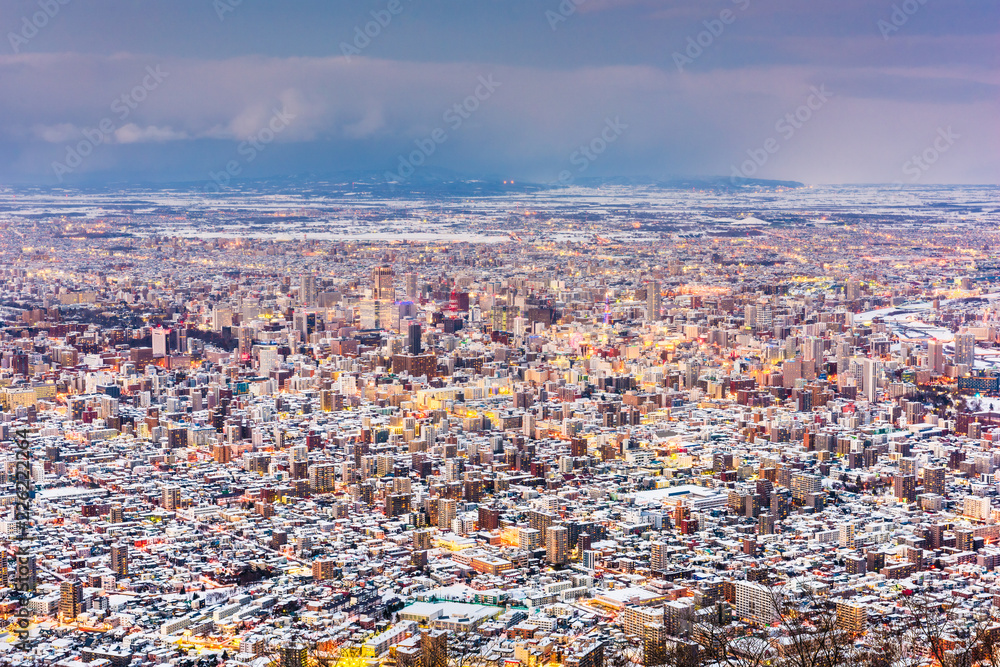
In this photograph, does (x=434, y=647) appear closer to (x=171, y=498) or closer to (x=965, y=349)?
(x=171, y=498)

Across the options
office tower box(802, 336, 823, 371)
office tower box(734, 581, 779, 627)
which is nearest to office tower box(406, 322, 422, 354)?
office tower box(802, 336, 823, 371)

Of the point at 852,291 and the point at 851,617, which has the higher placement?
the point at 852,291

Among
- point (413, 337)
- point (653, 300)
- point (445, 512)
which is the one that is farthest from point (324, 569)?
point (653, 300)

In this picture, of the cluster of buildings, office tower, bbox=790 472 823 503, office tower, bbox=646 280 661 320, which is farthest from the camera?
office tower, bbox=646 280 661 320

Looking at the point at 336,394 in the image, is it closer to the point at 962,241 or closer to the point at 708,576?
the point at 708,576

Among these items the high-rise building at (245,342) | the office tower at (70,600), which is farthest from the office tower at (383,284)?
the office tower at (70,600)

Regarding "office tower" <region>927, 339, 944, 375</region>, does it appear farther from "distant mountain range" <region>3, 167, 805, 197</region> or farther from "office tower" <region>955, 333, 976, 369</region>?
"distant mountain range" <region>3, 167, 805, 197</region>

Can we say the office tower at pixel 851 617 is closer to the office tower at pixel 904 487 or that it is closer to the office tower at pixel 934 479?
the office tower at pixel 904 487
